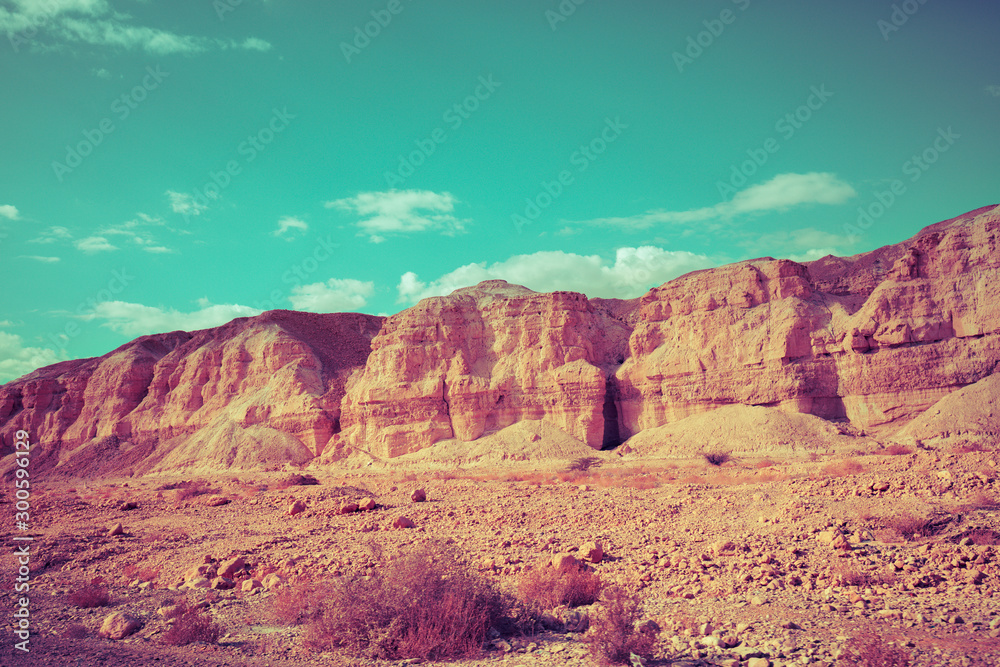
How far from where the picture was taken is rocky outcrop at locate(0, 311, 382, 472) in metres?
48.9

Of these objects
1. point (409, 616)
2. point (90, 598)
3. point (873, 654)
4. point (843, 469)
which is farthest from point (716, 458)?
point (90, 598)

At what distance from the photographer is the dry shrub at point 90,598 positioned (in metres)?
8.98

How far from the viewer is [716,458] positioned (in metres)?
30.2

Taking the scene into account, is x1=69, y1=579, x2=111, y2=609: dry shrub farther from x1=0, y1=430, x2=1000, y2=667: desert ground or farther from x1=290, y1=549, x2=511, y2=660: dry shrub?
x1=290, y1=549, x2=511, y2=660: dry shrub

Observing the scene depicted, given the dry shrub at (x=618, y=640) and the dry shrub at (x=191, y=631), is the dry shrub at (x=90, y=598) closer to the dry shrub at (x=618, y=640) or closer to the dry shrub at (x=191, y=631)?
the dry shrub at (x=191, y=631)

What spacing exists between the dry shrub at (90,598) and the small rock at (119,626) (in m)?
1.52

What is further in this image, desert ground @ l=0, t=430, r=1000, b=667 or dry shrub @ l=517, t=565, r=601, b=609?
dry shrub @ l=517, t=565, r=601, b=609

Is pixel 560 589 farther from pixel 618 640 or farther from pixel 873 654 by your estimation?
pixel 873 654

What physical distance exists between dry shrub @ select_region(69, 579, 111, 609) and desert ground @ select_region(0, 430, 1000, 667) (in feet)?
0.31

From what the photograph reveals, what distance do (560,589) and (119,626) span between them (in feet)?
19.0

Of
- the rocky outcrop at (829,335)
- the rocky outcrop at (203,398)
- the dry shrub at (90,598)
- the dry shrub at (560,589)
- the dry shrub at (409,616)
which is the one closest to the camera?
the dry shrub at (409,616)

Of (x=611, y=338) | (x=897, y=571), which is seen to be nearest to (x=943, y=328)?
(x=611, y=338)

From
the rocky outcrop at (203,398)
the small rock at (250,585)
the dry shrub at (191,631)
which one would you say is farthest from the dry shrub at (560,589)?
the rocky outcrop at (203,398)

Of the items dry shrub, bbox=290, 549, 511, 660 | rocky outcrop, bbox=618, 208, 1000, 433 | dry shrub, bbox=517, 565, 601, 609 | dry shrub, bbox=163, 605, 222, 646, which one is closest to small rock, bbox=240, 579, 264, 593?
dry shrub, bbox=163, 605, 222, 646
